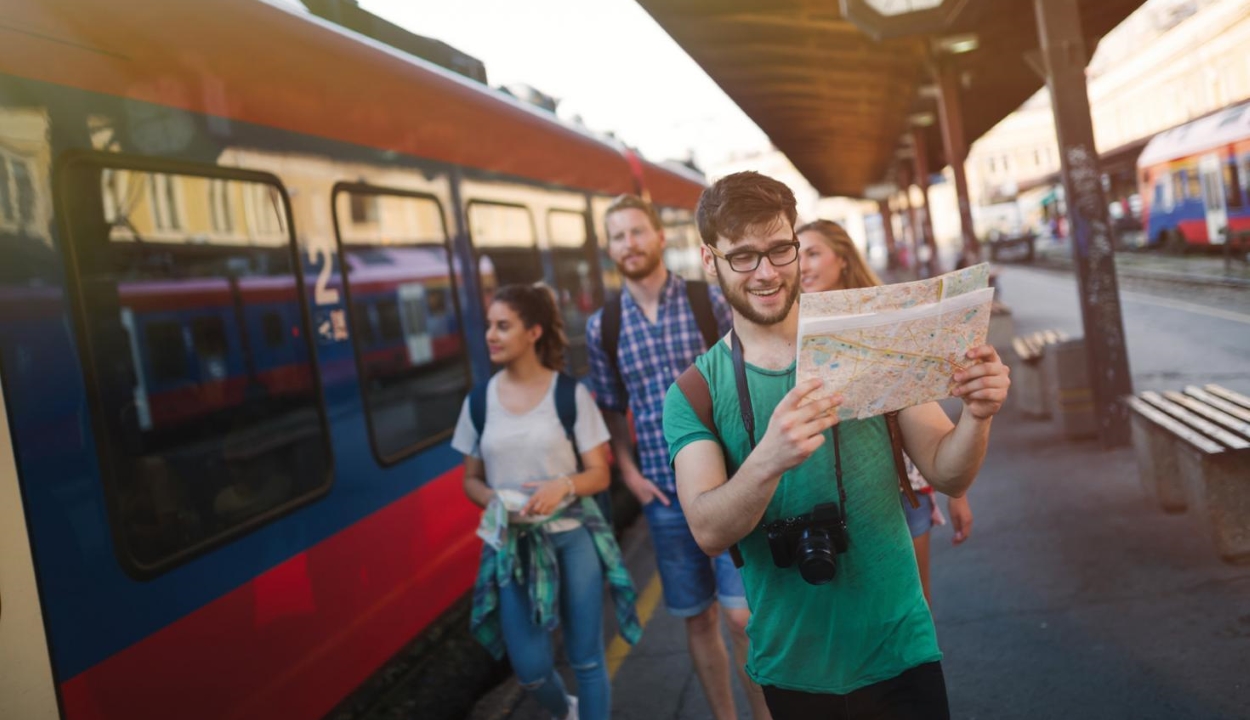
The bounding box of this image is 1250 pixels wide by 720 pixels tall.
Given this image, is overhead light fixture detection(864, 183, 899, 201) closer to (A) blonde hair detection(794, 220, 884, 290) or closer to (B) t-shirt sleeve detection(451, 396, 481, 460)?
(A) blonde hair detection(794, 220, 884, 290)

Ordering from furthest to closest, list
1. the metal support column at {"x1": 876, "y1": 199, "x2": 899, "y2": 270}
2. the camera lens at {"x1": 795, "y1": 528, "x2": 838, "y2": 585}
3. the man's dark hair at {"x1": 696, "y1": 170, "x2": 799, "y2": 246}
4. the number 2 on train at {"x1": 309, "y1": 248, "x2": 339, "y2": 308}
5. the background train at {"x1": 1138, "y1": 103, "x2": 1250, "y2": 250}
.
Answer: the metal support column at {"x1": 876, "y1": 199, "x2": 899, "y2": 270} < the background train at {"x1": 1138, "y1": 103, "x2": 1250, "y2": 250} < the number 2 on train at {"x1": 309, "y1": 248, "x2": 339, "y2": 308} < the man's dark hair at {"x1": 696, "y1": 170, "x2": 799, "y2": 246} < the camera lens at {"x1": 795, "y1": 528, "x2": 838, "y2": 585}

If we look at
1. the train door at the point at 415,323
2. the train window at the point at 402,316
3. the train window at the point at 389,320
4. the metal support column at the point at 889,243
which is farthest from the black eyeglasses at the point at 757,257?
the metal support column at the point at 889,243

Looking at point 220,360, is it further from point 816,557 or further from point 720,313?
point 816,557

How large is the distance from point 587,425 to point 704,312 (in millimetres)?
588

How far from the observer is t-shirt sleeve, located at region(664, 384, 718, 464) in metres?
1.96

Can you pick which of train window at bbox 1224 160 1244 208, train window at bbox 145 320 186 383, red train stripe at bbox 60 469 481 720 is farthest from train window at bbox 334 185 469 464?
train window at bbox 1224 160 1244 208

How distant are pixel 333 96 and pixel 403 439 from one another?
5.04ft

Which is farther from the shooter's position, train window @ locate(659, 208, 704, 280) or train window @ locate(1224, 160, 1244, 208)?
train window @ locate(1224, 160, 1244, 208)

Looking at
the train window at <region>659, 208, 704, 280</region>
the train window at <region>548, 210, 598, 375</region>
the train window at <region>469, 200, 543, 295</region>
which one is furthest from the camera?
the train window at <region>659, 208, 704, 280</region>

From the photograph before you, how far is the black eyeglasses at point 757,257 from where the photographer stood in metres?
1.92

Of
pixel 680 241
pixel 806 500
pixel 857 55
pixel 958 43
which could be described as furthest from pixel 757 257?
pixel 958 43

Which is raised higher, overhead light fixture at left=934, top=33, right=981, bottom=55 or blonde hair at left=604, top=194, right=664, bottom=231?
overhead light fixture at left=934, top=33, right=981, bottom=55

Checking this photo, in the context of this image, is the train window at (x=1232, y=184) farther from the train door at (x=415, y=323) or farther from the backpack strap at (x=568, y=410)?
the backpack strap at (x=568, y=410)

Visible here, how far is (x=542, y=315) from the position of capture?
3.55 meters
